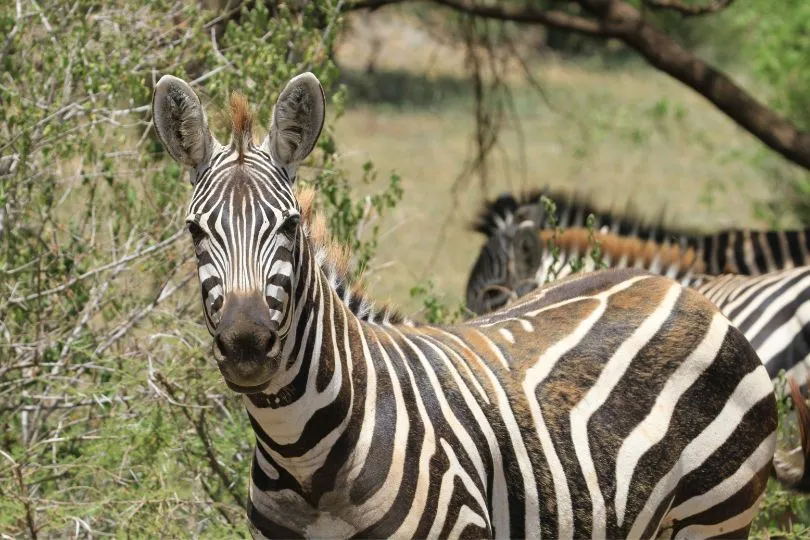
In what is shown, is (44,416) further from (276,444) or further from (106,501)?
(276,444)

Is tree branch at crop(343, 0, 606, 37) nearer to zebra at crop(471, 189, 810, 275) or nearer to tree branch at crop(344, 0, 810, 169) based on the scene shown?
tree branch at crop(344, 0, 810, 169)

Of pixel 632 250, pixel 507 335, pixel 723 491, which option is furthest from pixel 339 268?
pixel 632 250

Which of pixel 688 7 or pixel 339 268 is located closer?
pixel 339 268

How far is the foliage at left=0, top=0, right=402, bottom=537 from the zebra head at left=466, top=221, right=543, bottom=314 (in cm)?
185

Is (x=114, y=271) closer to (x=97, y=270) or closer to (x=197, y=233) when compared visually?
(x=97, y=270)

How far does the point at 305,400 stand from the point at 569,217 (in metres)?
5.68

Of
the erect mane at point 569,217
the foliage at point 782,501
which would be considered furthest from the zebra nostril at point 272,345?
the erect mane at point 569,217

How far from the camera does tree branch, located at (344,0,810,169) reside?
8.44m

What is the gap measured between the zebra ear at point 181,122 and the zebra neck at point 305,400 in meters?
0.40

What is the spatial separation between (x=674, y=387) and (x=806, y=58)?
8.63 meters

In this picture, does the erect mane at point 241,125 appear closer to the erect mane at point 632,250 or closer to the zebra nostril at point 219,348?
the zebra nostril at point 219,348

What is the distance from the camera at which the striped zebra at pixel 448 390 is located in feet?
10.8

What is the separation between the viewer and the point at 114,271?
5.48m

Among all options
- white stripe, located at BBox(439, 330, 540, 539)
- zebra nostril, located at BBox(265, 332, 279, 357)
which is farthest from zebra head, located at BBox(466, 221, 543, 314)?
zebra nostril, located at BBox(265, 332, 279, 357)
